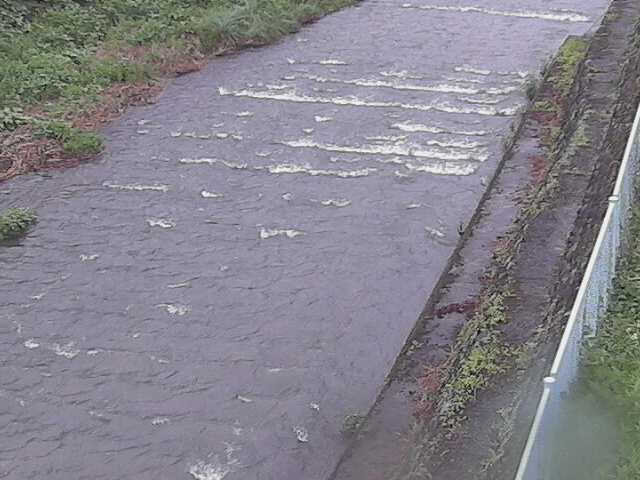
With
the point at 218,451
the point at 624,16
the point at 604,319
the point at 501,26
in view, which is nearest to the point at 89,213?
the point at 218,451

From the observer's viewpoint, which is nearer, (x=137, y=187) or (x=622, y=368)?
(x=622, y=368)

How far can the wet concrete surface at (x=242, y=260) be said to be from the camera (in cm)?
605

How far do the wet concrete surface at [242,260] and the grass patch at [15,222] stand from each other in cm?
16

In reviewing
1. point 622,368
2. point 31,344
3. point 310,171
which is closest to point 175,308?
point 31,344

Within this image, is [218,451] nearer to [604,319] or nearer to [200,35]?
[604,319]

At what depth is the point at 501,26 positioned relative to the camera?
1409 cm

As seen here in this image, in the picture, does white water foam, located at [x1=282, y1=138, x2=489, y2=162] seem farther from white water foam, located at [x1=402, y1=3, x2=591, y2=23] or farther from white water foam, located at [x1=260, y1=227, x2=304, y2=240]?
white water foam, located at [x1=402, y1=3, x2=591, y2=23]

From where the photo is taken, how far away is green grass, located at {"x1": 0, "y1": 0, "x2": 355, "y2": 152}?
11.0 metres

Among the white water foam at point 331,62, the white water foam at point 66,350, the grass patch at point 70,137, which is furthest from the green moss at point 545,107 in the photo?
the white water foam at point 66,350

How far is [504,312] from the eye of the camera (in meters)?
5.40

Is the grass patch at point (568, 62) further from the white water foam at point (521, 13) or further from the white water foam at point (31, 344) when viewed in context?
the white water foam at point (31, 344)

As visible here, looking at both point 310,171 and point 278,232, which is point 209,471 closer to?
point 278,232

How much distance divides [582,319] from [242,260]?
12.1 ft

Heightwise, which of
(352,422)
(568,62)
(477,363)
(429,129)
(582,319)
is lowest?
(429,129)
